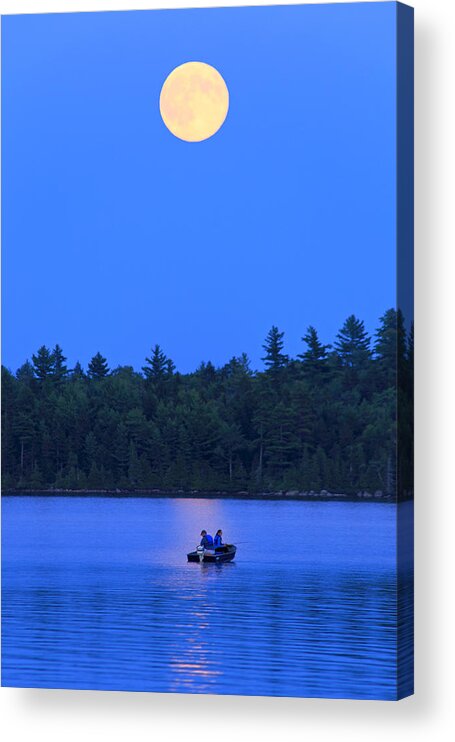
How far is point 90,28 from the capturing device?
18.0 m

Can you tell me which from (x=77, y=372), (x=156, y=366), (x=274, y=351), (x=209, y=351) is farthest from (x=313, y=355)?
(x=77, y=372)

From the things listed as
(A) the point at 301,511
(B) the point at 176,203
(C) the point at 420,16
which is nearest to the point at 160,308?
(B) the point at 176,203

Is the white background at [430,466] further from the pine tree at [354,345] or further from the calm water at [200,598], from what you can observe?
the pine tree at [354,345]

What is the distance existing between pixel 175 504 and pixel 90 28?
4059 mm

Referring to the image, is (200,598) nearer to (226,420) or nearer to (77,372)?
(226,420)

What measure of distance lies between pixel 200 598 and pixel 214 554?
393 millimetres

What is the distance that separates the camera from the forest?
17.4 m

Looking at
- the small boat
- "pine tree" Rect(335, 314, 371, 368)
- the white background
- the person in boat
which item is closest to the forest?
"pine tree" Rect(335, 314, 371, 368)

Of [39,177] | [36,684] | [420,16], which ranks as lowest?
[36,684]

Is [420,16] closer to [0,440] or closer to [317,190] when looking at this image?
[317,190]

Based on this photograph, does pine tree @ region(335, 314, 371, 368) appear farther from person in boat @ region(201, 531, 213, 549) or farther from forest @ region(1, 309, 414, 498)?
person in boat @ region(201, 531, 213, 549)

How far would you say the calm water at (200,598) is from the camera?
17.2 m

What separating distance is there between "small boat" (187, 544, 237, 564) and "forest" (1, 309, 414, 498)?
0.50 m

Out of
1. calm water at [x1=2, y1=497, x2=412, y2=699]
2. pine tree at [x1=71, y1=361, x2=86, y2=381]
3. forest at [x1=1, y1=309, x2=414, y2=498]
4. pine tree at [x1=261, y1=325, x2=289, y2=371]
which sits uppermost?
pine tree at [x1=261, y1=325, x2=289, y2=371]
